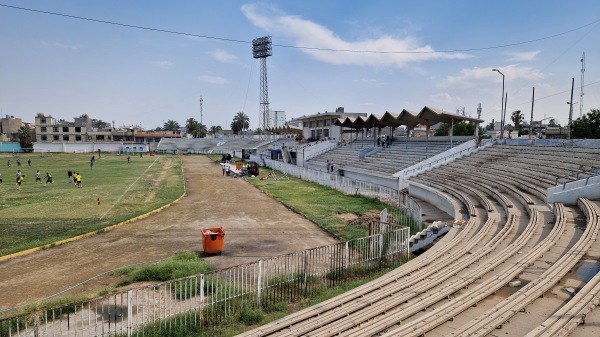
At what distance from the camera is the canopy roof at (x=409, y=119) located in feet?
116

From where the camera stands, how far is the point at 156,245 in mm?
13719

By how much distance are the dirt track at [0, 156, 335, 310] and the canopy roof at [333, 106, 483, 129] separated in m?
21.5

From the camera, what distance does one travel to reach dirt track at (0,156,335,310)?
10031 mm

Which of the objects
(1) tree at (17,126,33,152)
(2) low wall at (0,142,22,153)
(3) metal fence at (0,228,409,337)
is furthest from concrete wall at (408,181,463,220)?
(2) low wall at (0,142,22,153)

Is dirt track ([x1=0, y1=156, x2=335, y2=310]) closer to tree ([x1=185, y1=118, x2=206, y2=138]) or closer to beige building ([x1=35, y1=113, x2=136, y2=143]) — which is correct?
beige building ([x1=35, y1=113, x2=136, y2=143])

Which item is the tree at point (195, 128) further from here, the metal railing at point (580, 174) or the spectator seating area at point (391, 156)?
the metal railing at point (580, 174)

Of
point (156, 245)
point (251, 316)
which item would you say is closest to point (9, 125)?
point (156, 245)

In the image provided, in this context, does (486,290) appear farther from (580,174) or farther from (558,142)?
(558,142)

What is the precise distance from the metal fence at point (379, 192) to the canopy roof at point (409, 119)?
13.1 m

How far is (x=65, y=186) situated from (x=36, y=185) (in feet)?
10.3

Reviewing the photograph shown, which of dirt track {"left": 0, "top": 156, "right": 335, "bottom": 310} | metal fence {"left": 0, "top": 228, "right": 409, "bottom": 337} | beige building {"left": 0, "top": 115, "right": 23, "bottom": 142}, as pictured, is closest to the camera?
metal fence {"left": 0, "top": 228, "right": 409, "bottom": 337}

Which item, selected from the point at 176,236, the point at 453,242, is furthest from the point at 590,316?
the point at 176,236

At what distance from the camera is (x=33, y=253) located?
12594 mm

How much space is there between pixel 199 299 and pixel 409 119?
3606 cm
